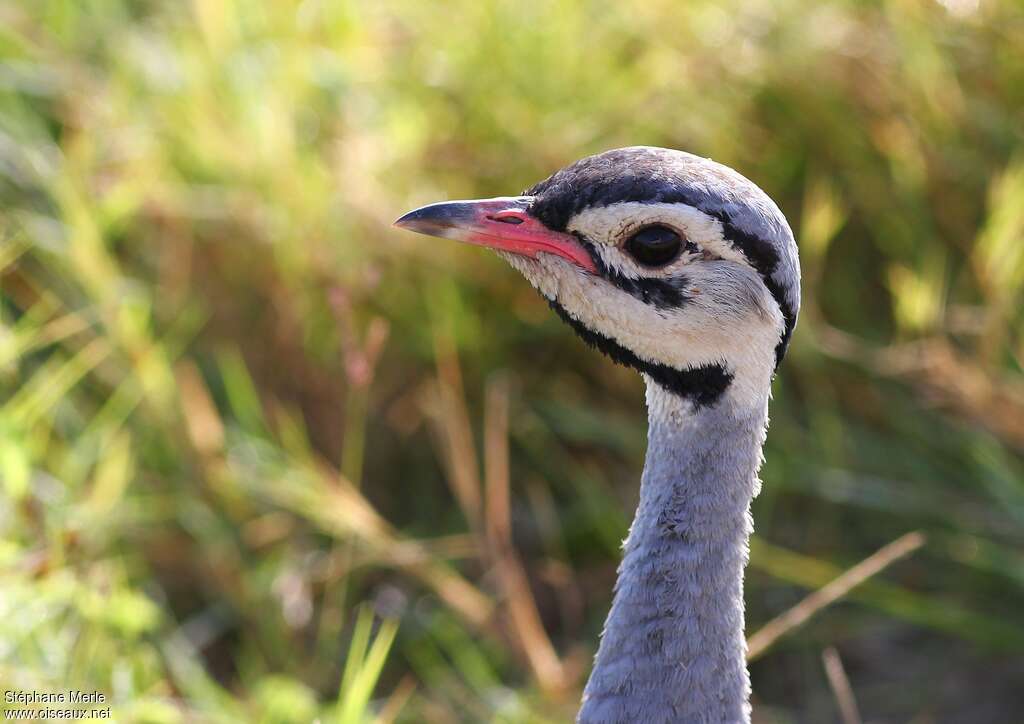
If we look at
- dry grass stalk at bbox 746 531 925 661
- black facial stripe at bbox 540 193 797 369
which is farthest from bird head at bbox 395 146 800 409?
dry grass stalk at bbox 746 531 925 661

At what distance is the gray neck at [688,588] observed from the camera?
1659 millimetres

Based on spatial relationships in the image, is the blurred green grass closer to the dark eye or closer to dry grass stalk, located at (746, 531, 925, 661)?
dry grass stalk, located at (746, 531, 925, 661)

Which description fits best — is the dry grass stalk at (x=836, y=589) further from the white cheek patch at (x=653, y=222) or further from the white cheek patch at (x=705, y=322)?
the white cheek patch at (x=653, y=222)

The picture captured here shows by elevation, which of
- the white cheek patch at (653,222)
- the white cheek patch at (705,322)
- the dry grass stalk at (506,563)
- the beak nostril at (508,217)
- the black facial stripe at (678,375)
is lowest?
the dry grass stalk at (506,563)

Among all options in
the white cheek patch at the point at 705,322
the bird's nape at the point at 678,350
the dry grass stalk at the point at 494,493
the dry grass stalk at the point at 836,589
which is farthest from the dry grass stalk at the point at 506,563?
the white cheek patch at the point at 705,322

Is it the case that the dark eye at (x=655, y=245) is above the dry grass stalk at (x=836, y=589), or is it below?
above

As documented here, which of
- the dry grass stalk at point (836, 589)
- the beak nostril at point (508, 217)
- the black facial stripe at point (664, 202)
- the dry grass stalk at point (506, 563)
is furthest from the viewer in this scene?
the dry grass stalk at point (506, 563)

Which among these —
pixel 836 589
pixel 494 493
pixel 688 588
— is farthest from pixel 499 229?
pixel 494 493

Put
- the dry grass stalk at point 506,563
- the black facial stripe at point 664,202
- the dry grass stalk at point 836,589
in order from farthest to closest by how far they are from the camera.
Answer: the dry grass stalk at point 506,563
the dry grass stalk at point 836,589
the black facial stripe at point 664,202

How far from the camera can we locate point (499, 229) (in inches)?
67.1

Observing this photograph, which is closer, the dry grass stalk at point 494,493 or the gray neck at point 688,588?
the gray neck at point 688,588

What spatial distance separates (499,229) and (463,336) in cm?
122

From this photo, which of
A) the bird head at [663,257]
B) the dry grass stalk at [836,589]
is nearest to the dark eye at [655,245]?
the bird head at [663,257]

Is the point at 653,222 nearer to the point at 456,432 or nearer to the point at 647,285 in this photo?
the point at 647,285
